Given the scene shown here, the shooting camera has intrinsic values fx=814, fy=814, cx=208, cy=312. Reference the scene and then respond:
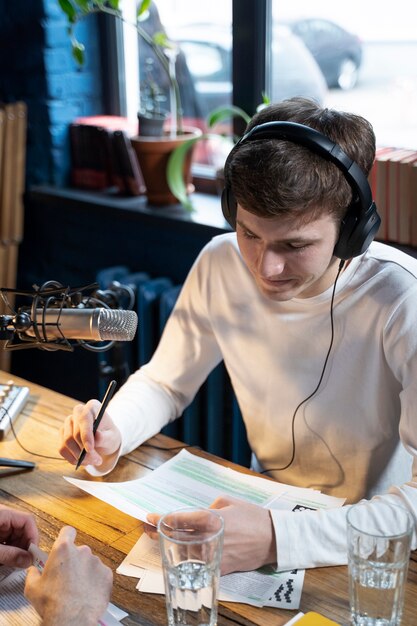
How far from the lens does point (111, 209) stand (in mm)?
2719

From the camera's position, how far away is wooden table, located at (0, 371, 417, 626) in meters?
1.08

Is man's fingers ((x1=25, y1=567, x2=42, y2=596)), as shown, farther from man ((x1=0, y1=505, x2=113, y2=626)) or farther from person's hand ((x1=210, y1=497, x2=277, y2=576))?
person's hand ((x1=210, y1=497, x2=277, y2=576))

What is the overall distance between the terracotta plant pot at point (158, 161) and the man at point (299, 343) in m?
0.94

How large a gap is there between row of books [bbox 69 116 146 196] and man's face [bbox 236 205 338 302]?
145 cm

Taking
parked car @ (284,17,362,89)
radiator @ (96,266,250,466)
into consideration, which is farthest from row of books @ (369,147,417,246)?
radiator @ (96,266,250,466)

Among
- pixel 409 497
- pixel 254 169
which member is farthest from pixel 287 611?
pixel 254 169

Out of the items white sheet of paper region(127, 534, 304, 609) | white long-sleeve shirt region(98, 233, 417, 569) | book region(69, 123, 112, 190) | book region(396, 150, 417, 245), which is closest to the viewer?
white sheet of paper region(127, 534, 304, 609)

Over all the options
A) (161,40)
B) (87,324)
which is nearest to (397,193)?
(161,40)

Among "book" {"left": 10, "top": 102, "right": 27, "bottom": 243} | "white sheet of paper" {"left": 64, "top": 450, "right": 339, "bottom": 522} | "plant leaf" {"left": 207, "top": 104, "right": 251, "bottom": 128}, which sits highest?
"plant leaf" {"left": 207, "top": 104, "right": 251, "bottom": 128}

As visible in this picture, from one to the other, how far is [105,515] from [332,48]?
165 cm

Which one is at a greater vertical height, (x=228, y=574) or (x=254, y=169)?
(x=254, y=169)

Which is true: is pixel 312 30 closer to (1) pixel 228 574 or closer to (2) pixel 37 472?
(2) pixel 37 472

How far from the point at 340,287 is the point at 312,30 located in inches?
47.9

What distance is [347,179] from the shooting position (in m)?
1.29
